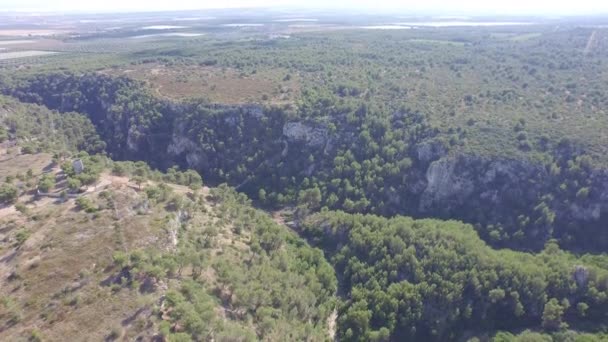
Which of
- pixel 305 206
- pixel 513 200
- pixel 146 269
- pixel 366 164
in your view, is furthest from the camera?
pixel 366 164

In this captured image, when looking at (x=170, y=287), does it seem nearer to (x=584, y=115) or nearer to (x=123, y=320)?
(x=123, y=320)

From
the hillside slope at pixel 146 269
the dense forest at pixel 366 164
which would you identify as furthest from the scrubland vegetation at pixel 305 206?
the dense forest at pixel 366 164

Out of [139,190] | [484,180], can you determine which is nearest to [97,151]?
[139,190]

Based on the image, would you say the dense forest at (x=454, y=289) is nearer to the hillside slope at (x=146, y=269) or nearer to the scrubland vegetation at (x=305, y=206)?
the scrubland vegetation at (x=305, y=206)

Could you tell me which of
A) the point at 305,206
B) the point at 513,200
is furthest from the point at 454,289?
the point at 305,206

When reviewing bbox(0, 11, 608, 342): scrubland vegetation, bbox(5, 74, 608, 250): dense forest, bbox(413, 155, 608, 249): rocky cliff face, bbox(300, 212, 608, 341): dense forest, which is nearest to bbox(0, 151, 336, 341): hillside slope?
bbox(0, 11, 608, 342): scrubland vegetation

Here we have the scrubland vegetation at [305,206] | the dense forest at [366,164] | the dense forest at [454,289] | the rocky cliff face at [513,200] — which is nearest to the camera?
the scrubland vegetation at [305,206]

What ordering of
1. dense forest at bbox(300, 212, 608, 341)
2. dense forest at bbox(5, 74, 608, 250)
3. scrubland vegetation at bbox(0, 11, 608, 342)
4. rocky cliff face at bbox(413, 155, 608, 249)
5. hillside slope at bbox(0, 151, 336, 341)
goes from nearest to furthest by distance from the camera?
1. hillside slope at bbox(0, 151, 336, 341)
2. scrubland vegetation at bbox(0, 11, 608, 342)
3. dense forest at bbox(300, 212, 608, 341)
4. rocky cliff face at bbox(413, 155, 608, 249)
5. dense forest at bbox(5, 74, 608, 250)

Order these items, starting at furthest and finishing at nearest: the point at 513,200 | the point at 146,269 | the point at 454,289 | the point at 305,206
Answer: the point at 305,206, the point at 513,200, the point at 454,289, the point at 146,269

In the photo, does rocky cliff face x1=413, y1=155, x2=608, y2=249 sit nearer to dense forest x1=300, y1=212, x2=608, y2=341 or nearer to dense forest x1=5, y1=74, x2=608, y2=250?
dense forest x1=5, y1=74, x2=608, y2=250

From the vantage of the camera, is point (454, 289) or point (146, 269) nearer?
point (146, 269)

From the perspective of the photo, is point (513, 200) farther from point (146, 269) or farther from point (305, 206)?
point (146, 269)
